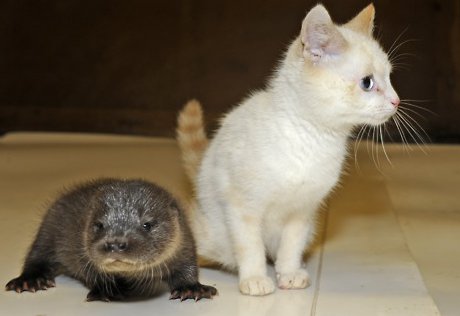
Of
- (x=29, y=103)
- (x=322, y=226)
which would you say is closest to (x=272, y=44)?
(x=29, y=103)

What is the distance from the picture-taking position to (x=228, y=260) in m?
3.81

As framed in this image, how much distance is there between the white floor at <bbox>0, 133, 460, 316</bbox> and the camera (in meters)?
3.40

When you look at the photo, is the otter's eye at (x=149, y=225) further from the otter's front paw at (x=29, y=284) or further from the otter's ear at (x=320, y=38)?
the otter's ear at (x=320, y=38)

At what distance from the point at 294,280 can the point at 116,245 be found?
829 millimetres

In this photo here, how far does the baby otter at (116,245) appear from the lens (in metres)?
3.25

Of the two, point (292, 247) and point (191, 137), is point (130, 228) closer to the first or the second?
point (292, 247)

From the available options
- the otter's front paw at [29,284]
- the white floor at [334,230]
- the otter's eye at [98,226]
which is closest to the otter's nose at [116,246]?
the otter's eye at [98,226]

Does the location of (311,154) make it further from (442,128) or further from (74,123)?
(74,123)

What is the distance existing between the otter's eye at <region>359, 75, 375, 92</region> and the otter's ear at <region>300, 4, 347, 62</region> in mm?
147

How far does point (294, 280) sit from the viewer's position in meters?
3.62

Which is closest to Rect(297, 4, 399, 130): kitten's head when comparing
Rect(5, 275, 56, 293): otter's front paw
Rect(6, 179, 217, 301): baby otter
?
Rect(6, 179, 217, 301): baby otter

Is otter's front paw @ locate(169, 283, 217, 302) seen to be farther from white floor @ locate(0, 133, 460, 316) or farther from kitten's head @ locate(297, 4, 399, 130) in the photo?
kitten's head @ locate(297, 4, 399, 130)

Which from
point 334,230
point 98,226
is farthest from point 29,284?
point 334,230

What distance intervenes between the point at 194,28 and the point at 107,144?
118 cm
